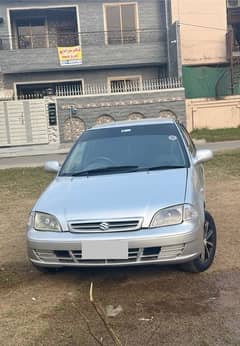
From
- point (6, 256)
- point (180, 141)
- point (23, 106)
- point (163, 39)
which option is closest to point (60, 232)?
point (6, 256)

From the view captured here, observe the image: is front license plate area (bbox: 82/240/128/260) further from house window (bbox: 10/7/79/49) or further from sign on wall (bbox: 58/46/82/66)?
house window (bbox: 10/7/79/49)

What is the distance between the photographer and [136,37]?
23.9 meters

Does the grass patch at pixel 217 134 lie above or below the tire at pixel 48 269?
below

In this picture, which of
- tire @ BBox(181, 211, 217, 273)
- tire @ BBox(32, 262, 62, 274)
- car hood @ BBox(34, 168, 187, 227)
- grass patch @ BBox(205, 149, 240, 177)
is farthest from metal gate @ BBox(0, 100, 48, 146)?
tire @ BBox(181, 211, 217, 273)

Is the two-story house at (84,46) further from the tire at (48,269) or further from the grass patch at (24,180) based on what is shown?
the tire at (48,269)

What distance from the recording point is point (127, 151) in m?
5.06

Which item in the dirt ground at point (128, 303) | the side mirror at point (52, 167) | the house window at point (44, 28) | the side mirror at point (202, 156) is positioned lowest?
the dirt ground at point (128, 303)

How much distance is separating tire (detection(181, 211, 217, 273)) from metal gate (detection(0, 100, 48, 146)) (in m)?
15.6

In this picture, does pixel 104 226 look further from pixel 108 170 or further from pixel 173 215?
pixel 108 170

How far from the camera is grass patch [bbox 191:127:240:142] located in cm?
1838

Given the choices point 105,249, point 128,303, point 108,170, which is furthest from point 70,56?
point 128,303

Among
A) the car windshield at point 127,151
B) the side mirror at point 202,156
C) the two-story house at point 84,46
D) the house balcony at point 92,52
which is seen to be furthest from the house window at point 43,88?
the side mirror at point 202,156

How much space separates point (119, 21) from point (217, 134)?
8661 mm

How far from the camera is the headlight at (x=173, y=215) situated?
3.84m
